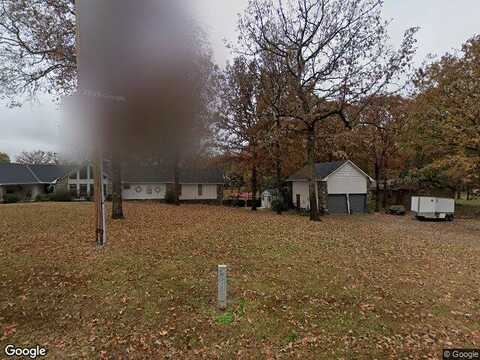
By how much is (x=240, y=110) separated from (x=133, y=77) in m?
13.5

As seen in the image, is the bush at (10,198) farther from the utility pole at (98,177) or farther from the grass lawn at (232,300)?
the utility pole at (98,177)

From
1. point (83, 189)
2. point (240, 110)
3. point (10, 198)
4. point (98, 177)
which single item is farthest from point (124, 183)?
point (98, 177)

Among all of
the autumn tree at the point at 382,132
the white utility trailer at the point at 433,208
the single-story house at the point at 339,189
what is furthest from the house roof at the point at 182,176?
the white utility trailer at the point at 433,208

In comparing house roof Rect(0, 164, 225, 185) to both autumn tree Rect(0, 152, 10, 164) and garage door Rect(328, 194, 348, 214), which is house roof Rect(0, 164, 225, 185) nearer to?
garage door Rect(328, 194, 348, 214)

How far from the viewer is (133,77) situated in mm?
6652

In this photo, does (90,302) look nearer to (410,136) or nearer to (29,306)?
(29,306)

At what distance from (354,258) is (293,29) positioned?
42.0ft

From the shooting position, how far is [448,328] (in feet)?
13.3

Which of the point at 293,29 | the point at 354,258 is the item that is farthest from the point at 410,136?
the point at 354,258

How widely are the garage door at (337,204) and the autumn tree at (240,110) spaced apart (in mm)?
7147

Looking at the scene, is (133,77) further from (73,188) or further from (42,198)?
(73,188)

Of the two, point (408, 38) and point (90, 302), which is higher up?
point (408, 38)

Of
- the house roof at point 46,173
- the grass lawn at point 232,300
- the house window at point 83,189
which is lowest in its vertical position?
the grass lawn at point 232,300

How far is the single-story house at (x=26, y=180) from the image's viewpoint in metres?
28.6
